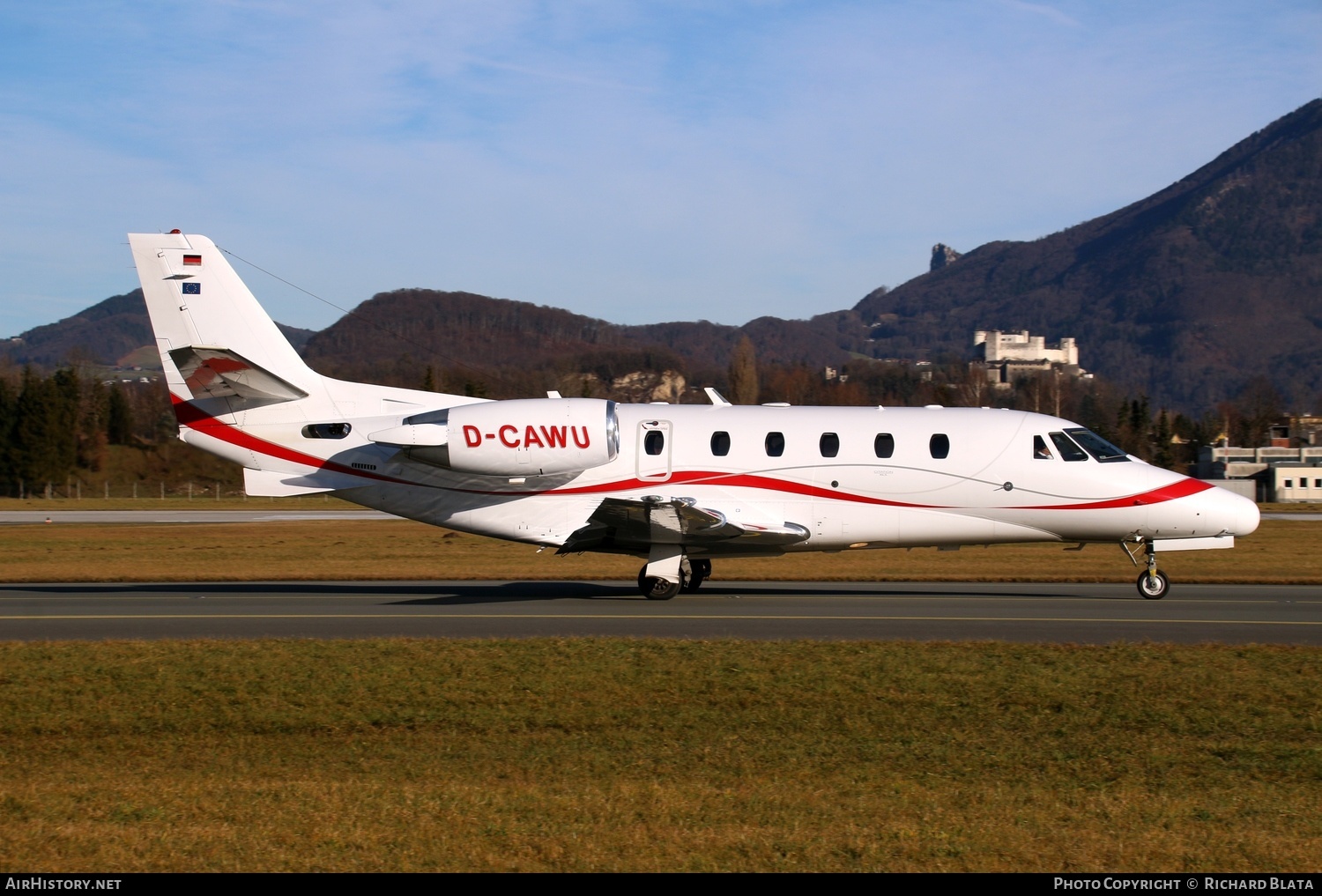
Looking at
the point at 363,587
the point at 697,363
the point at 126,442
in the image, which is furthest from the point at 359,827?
the point at 126,442

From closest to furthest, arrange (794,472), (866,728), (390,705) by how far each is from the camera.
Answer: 1. (866,728)
2. (390,705)
3. (794,472)

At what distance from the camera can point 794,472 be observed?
733 inches

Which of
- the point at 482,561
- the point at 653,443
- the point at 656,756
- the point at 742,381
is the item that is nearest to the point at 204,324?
the point at 653,443

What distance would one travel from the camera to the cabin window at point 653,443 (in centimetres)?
1873

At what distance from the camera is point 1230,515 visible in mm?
18516

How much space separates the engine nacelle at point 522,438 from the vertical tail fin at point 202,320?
2.37 meters

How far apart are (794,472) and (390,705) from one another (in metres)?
9.77

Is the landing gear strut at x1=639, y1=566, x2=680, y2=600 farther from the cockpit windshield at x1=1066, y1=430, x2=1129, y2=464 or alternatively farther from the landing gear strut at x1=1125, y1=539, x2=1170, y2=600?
the landing gear strut at x1=1125, y1=539, x2=1170, y2=600

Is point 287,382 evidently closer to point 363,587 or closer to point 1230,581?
point 363,587

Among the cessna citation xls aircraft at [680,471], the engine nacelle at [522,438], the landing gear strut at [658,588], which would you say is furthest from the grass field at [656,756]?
the cessna citation xls aircraft at [680,471]

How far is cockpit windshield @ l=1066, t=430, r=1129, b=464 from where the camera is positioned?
62.7ft

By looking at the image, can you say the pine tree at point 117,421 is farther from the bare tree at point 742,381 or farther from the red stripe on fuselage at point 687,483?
the red stripe on fuselage at point 687,483

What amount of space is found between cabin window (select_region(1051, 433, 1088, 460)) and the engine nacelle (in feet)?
24.0

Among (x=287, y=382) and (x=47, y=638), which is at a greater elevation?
(x=287, y=382)
